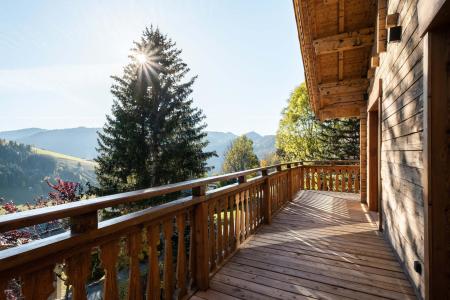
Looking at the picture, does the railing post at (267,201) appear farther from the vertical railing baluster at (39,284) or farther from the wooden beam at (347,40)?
the vertical railing baluster at (39,284)

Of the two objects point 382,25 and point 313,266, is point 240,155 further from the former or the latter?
point 313,266

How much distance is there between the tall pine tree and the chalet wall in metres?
10.0

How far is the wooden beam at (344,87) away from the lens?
5227 mm

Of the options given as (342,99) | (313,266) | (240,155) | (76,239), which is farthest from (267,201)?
(240,155)

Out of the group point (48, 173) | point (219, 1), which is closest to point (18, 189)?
point (48, 173)

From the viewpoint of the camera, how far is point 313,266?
2541 millimetres

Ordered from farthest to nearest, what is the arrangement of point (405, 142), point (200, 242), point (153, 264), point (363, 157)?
1. point (363, 157)
2. point (405, 142)
3. point (200, 242)
4. point (153, 264)

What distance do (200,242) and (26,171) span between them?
99.8 meters

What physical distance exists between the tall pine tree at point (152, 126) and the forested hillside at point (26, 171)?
6133 centimetres

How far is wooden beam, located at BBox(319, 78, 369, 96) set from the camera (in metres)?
5.23

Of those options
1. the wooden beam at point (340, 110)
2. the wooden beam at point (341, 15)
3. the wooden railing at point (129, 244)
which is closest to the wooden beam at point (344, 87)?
the wooden beam at point (340, 110)

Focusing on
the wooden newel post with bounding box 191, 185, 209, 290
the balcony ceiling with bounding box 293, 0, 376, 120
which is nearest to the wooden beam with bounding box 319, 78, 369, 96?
the balcony ceiling with bounding box 293, 0, 376, 120

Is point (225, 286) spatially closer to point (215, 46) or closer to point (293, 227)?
point (293, 227)

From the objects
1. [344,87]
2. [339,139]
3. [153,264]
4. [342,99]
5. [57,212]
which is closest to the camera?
[57,212]
